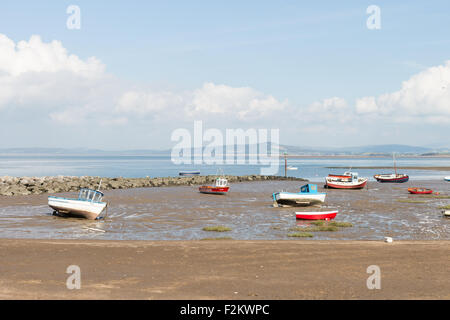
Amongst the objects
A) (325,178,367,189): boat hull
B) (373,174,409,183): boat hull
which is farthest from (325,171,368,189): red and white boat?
(373,174,409,183): boat hull

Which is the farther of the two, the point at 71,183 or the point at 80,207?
the point at 71,183

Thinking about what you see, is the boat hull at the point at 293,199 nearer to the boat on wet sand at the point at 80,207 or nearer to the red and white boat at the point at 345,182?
the boat on wet sand at the point at 80,207

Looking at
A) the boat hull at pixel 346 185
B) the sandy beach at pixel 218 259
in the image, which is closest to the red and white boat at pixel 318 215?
the sandy beach at pixel 218 259

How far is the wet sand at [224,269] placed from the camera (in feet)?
47.4

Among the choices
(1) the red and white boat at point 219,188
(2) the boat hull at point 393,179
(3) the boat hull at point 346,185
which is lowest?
(2) the boat hull at point 393,179

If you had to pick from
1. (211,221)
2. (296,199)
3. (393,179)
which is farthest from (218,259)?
(393,179)

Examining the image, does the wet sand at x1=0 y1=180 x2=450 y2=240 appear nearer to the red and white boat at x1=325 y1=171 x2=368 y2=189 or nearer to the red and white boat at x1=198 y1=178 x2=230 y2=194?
the red and white boat at x1=198 y1=178 x2=230 y2=194

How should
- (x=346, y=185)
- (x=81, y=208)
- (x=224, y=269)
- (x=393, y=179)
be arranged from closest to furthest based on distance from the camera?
(x=224, y=269) < (x=81, y=208) < (x=346, y=185) < (x=393, y=179)

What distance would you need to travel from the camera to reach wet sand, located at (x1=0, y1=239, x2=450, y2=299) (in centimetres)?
1444

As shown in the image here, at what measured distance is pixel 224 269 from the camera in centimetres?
1792

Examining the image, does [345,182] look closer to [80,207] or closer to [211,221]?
[211,221]

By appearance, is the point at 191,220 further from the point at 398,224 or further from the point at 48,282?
the point at 48,282

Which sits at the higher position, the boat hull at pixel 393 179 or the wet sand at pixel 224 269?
the wet sand at pixel 224 269
